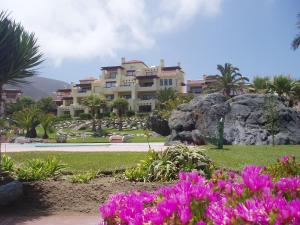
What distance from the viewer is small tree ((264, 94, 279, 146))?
19.7 meters

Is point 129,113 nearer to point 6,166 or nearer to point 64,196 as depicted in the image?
point 6,166

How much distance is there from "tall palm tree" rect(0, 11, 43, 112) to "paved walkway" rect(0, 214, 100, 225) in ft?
8.00

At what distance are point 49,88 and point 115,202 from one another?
201 m

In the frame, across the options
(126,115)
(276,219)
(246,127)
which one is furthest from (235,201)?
(126,115)

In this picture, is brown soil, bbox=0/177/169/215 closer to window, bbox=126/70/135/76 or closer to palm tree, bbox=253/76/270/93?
palm tree, bbox=253/76/270/93

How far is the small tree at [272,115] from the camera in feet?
64.8

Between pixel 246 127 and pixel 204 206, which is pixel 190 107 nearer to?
pixel 246 127

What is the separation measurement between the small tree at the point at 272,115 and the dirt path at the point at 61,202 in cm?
1337

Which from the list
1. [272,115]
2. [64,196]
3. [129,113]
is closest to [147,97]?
[129,113]

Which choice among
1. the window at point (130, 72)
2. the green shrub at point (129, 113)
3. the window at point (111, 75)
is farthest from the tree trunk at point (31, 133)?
the window at point (130, 72)

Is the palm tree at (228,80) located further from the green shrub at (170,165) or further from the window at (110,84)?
the green shrub at (170,165)

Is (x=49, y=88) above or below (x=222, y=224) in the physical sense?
above

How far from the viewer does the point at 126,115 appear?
64000 mm

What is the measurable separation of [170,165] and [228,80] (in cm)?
5440
